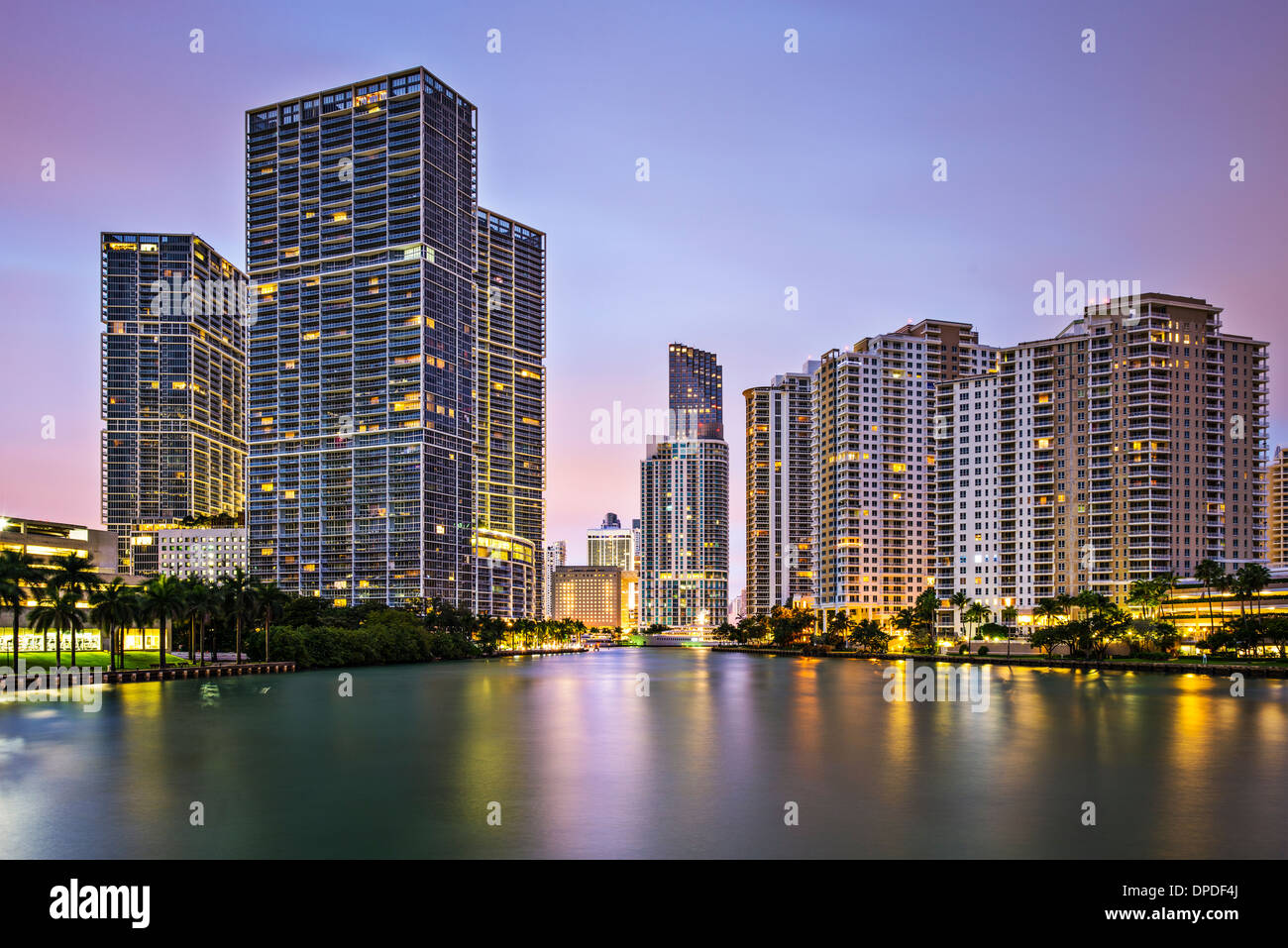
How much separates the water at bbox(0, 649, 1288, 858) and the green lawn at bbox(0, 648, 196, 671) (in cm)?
3394

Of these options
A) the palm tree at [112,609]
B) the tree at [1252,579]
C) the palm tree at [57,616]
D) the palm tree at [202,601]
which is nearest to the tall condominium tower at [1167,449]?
the tree at [1252,579]

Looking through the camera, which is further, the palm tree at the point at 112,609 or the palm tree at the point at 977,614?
the palm tree at the point at 977,614

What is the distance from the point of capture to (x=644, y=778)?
5400 cm

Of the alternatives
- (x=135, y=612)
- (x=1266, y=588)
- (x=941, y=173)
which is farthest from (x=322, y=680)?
(x=1266, y=588)

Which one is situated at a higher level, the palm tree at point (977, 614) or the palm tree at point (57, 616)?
the palm tree at point (57, 616)

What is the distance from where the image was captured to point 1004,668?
161375mm

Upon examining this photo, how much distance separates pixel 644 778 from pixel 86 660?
106m

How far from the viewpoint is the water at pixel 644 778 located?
127 ft

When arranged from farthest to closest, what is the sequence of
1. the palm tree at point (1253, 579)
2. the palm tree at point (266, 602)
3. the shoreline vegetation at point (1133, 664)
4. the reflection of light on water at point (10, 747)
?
the palm tree at point (1253, 579) → the palm tree at point (266, 602) → the shoreline vegetation at point (1133, 664) → the reflection of light on water at point (10, 747)

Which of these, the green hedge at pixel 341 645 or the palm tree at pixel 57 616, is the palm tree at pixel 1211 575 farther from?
the palm tree at pixel 57 616

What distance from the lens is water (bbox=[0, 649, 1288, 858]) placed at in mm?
38844

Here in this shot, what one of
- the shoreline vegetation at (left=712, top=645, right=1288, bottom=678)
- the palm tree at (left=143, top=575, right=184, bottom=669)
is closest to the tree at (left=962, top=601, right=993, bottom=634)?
the shoreline vegetation at (left=712, top=645, right=1288, bottom=678)

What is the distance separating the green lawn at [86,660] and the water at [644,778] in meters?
33.9
